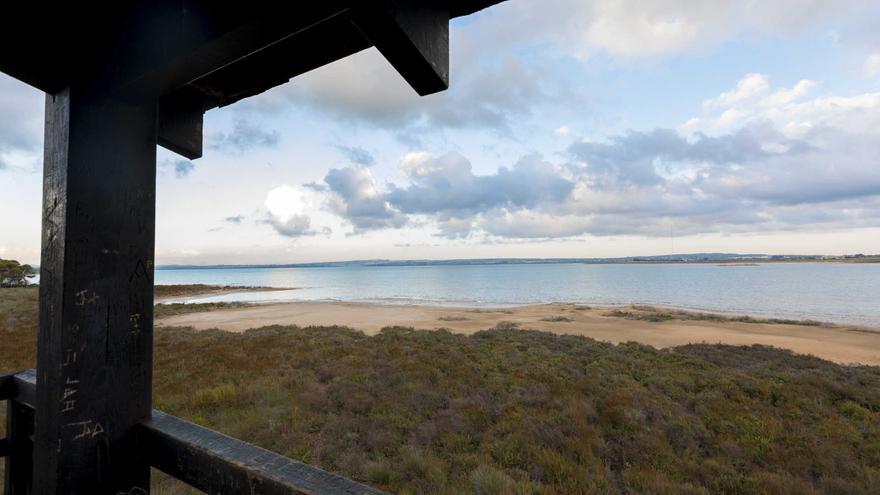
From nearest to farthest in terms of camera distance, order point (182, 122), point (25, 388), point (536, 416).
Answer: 1. point (25, 388)
2. point (182, 122)
3. point (536, 416)

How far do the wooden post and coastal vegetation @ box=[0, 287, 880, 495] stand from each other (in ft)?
11.6

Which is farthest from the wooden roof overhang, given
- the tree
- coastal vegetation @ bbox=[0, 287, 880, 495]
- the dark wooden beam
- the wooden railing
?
the tree

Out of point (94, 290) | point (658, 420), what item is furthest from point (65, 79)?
point (658, 420)

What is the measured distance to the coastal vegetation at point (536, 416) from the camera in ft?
15.9

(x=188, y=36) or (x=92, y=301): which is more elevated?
(x=188, y=36)

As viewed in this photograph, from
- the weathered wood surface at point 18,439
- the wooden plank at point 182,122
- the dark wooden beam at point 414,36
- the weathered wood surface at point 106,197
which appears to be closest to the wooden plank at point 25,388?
the weathered wood surface at point 18,439

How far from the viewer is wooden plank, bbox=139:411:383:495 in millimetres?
1169

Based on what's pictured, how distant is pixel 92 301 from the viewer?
5.19 ft

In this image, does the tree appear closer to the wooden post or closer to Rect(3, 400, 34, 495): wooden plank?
Rect(3, 400, 34, 495): wooden plank

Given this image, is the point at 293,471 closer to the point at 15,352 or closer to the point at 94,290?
the point at 94,290

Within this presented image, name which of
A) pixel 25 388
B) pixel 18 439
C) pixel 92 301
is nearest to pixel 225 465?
pixel 92 301

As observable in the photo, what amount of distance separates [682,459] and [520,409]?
240 cm

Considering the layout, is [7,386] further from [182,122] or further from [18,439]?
[182,122]

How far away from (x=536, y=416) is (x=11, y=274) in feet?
266
